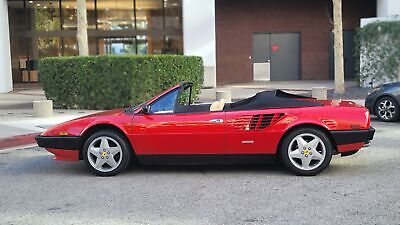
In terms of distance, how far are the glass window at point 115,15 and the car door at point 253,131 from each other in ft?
67.2

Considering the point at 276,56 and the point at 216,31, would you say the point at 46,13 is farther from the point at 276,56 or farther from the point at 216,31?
the point at 276,56

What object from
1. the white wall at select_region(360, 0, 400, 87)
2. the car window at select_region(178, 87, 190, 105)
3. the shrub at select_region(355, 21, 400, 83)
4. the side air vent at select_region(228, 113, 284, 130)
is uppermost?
the white wall at select_region(360, 0, 400, 87)

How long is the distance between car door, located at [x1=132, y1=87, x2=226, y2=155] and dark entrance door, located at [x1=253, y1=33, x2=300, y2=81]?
68.3 feet

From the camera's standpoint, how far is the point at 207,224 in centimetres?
450

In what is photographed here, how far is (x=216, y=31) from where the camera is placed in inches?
1020

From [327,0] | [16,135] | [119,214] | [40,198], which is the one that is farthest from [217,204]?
[327,0]

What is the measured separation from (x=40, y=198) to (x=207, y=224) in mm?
2162

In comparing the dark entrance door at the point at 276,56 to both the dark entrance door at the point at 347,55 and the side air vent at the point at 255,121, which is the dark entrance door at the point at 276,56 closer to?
the dark entrance door at the point at 347,55

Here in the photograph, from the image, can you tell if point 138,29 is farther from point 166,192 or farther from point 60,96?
point 166,192

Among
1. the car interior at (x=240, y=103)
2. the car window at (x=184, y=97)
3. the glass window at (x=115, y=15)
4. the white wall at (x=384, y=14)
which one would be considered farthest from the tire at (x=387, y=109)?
the glass window at (x=115, y=15)

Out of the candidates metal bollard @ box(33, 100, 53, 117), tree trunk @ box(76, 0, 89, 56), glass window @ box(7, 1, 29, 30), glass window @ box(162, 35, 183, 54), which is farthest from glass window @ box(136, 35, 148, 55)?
metal bollard @ box(33, 100, 53, 117)

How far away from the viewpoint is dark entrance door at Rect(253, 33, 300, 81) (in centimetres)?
2666

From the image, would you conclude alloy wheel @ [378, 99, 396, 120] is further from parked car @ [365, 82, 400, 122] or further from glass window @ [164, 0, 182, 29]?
glass window @ [164, 0, 182, 29]

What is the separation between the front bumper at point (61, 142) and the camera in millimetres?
6457
